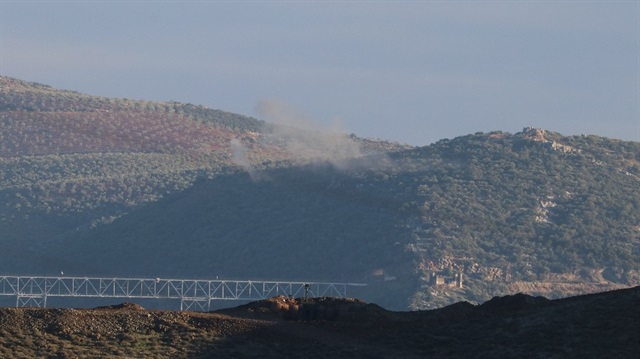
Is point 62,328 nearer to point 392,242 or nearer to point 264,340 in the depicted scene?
point 264,340

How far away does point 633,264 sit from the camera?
622 feet

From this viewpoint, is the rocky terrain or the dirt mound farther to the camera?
the dirt mound

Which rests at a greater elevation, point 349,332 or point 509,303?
point 509,303

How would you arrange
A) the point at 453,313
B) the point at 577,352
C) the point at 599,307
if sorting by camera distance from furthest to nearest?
the point at 453,313, the point at 599,307, the point at 577,352

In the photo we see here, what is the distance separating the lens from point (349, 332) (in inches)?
2987

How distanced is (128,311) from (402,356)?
528 inches

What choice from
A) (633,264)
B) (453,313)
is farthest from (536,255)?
(453,313)

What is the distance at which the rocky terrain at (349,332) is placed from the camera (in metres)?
70.1

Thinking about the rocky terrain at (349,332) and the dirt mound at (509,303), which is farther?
the dirt mound at (509,303)

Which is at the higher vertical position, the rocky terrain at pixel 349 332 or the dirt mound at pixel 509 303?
the dirt mound at pixel 509 303

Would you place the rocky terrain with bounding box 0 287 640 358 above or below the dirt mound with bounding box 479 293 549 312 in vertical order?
below

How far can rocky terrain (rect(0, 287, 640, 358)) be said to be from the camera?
70062mm

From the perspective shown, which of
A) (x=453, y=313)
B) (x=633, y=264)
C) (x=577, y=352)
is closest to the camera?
(x=577, y=352)

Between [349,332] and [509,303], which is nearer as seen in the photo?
[349,332]
